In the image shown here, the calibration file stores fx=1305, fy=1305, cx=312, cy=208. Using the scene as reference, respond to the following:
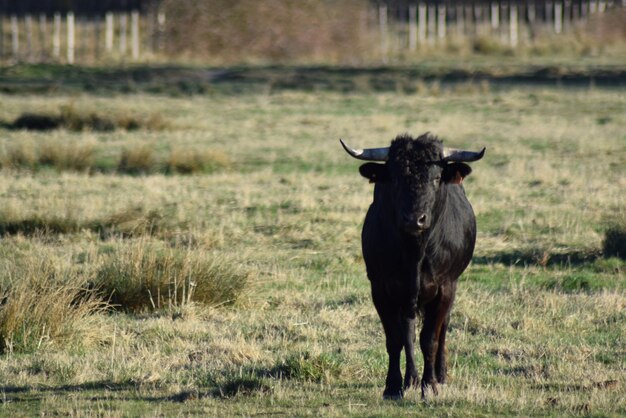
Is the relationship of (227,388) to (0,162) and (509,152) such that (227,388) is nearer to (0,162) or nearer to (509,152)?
(0,162)

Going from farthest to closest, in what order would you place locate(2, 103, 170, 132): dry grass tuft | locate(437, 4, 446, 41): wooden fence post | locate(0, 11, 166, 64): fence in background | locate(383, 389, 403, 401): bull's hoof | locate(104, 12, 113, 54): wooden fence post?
locate(437, 4, 446, 41): wooden fence post → locate(104, 12, 113, 54): wooden fence post → locate(0, 11, 166, 64): fence in background → locate(2, 103, 170, 132): dry grass tuft → locate(383, 389, 403, 401): bull's hoof

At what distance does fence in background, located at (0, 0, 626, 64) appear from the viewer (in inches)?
1800

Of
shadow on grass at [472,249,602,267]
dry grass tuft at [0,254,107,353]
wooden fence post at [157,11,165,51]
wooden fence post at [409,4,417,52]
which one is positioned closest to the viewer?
dry grass tuft at [0,254,107,353]

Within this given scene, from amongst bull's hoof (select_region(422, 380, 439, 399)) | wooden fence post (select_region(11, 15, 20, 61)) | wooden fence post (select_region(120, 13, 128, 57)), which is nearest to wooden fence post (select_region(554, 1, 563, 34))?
wooden fence post (select_region(120, 13, 128, 57))

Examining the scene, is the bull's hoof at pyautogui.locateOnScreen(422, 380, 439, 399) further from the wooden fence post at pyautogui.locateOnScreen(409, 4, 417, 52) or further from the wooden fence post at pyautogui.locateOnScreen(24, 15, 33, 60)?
the wooden fence post at pyautogui.locateOnScreen(409, 4, 417, 52)

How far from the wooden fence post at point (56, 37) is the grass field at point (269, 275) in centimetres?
1738

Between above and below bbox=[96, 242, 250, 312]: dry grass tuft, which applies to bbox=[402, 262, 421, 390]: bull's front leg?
above

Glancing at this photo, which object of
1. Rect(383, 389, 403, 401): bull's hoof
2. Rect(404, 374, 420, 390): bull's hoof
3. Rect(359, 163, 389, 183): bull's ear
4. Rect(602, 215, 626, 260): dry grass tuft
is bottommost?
Rect(602, 215, 626, 260): dry grass tuft

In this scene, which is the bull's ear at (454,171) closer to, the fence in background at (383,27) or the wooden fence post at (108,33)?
the fence in background at (383,27)

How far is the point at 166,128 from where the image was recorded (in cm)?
2777

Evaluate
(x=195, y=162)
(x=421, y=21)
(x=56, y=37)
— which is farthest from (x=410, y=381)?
(x=421, y=21)

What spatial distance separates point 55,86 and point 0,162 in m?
14.0

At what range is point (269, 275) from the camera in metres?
13.9

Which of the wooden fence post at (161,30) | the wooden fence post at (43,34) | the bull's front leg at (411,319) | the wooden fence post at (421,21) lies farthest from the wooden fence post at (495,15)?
the bull's front leg at (411,319)
